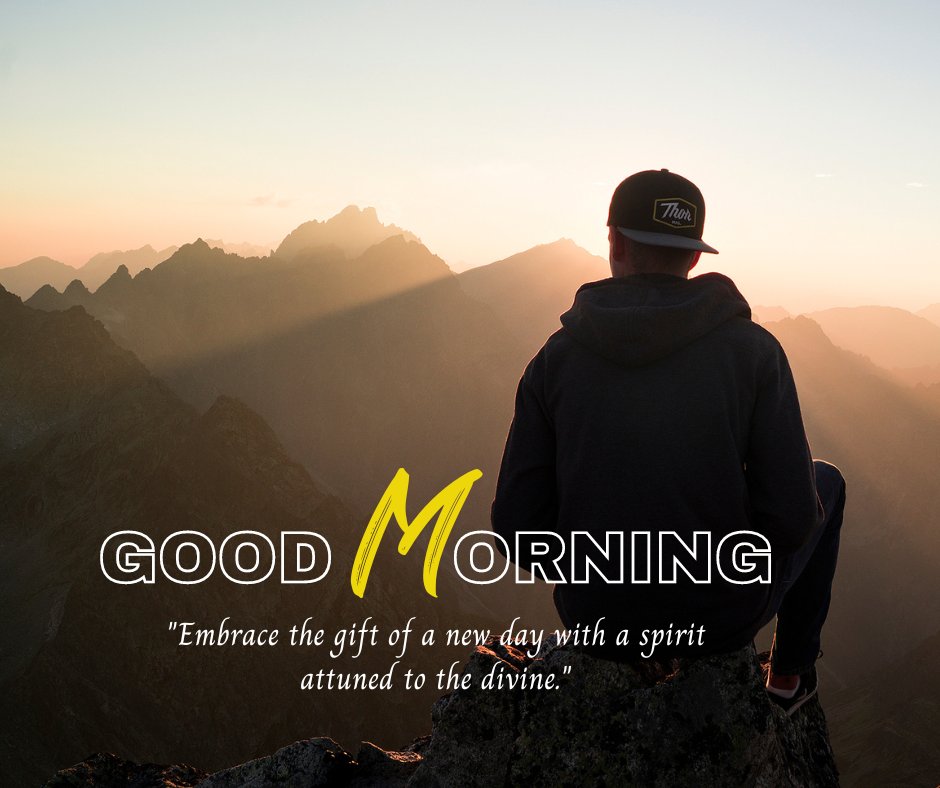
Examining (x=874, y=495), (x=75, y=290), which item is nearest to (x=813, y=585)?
(x=874, y=495)

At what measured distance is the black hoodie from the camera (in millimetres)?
3150

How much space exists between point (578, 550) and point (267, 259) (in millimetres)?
201009

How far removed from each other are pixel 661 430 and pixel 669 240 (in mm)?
903

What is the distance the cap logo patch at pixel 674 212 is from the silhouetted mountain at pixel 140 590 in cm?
4898

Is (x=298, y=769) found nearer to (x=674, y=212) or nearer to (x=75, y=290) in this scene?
(x=674, y=212)

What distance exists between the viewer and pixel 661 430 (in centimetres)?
318

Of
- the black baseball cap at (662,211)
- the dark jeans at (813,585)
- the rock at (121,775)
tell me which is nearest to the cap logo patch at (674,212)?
the black baseball cap at (662,211)

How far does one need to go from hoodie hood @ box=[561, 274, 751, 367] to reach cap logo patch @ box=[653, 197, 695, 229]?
254 millimetres

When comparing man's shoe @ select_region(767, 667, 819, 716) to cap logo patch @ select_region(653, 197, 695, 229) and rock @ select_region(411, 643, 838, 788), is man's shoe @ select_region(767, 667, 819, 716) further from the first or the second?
cap logo patch @ select_region(653, 197, 695, 229)

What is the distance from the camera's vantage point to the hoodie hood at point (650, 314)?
3119 millimetres

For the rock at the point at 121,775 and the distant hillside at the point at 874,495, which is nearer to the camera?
the rock at the point at 121,775

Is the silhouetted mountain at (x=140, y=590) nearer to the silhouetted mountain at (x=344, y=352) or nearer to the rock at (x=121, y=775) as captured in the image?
the rock at (x=121, y=775)

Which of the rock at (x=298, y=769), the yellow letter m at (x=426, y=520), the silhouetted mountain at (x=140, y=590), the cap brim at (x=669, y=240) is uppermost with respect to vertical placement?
the cap brim at (x=669, y=240)

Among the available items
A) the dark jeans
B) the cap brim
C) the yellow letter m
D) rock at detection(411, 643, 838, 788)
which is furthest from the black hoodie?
the yellow letter m
